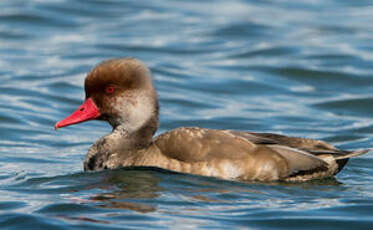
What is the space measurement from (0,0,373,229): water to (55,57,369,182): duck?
14 centimetres

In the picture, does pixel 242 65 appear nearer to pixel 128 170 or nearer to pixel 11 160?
pixel 11 160

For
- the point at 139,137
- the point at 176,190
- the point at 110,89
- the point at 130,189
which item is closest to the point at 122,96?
the point at 110,89

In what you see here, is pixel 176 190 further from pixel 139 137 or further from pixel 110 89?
pixel 110 89

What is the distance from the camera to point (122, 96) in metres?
9.02

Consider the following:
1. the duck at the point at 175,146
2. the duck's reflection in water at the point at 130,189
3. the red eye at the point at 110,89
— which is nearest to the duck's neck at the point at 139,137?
the duck at the point at 175,146

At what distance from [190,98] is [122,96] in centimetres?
592

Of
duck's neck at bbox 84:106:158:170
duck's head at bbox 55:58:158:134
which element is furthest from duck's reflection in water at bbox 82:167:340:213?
duck's head at bbox 55:58:158:134

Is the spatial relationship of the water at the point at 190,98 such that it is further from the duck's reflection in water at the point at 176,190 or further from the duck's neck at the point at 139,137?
the duck's neck at the point at 139,137

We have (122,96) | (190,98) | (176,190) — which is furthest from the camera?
(190,98)

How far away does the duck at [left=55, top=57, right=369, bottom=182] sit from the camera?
8.49 meters

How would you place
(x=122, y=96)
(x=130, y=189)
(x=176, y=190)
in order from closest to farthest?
(x=176, y=190) → (x=130, y=189) → (x=122, y=96)

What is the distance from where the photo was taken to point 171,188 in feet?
27.6

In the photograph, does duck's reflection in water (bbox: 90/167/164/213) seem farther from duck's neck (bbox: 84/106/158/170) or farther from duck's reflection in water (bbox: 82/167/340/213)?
duck's neck (bbox: 84/106/158/170)

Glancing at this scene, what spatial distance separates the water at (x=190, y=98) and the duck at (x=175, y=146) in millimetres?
138
